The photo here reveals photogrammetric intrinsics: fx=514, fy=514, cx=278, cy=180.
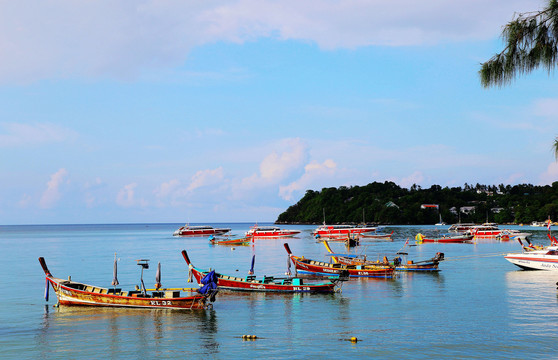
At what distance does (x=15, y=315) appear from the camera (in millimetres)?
37656

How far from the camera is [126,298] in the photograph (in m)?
37.3

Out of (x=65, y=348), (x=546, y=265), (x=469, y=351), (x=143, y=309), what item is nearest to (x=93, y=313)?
(x=143, y=309)

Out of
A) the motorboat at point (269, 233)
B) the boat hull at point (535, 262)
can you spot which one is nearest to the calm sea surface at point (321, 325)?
the boat hull at point (535, 262)

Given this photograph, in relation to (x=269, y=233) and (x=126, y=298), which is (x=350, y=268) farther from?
(x=269, y=233)

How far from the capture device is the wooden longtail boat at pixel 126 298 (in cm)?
3669

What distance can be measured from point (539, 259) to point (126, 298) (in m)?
44.9

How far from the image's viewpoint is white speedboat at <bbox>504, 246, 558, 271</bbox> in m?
56.5

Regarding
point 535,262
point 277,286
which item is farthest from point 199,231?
point 277,286

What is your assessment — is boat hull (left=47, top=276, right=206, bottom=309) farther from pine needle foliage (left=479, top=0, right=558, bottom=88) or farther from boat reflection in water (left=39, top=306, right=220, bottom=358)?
pine needle foliage (left=479, top=0, right=558, bottom=88)

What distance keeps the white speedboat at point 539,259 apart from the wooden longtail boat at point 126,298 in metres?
39.5

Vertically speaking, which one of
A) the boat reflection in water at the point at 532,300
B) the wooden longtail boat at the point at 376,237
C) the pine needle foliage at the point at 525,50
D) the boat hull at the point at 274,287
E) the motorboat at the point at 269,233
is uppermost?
the pine needle foliage at the point at 525,50

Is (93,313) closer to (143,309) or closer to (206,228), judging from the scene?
(143,309)

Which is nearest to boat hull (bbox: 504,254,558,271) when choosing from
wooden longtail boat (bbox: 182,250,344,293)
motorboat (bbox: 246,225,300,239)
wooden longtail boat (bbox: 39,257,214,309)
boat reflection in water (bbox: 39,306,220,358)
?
wooden longtail boat (bbox: 182,250,344,293)

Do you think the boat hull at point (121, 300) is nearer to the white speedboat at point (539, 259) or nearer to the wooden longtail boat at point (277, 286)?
the wooden longtail boat at point (277, 286)
